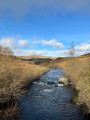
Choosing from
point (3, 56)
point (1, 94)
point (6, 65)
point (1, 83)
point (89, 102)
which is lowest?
point (89, 102)

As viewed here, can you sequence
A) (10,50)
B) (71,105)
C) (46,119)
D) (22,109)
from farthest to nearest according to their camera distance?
(10,50), (71,105), (22,109), (46,119)

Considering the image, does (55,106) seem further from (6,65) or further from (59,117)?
(6,65)

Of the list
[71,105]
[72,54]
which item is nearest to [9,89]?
[71,105]

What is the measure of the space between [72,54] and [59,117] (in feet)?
95.8

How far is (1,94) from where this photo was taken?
1070cm

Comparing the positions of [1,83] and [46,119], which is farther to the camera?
[1,83]

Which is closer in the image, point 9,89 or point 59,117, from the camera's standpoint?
point 59,117

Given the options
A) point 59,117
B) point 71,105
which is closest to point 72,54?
point 71,105

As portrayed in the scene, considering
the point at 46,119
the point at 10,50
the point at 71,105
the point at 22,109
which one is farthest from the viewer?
the point at 10,50

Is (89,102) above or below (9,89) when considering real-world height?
below

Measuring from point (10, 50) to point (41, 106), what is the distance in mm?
8070

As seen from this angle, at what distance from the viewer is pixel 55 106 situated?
523 inches

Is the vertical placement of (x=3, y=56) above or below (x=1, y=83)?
above

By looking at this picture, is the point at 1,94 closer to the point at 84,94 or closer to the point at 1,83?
the point at 1,83
